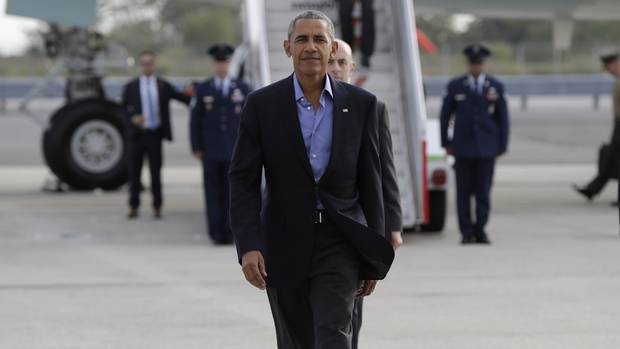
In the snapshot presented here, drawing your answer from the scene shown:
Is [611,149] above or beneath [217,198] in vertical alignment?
beneath

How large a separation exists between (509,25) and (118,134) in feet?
203

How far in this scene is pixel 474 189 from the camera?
35.6 feet

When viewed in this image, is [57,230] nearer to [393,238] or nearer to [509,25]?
[393,238]

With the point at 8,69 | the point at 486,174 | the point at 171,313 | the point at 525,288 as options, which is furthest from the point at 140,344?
the point at 8,69

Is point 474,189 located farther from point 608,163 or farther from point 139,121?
point 139,121

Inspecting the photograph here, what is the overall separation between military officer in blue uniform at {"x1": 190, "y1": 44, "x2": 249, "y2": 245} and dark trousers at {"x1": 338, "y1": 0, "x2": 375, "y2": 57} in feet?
3.55

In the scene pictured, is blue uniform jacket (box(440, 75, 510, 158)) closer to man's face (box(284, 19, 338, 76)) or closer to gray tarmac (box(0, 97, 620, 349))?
gray tarmac (box(0, 97, 620, 349))

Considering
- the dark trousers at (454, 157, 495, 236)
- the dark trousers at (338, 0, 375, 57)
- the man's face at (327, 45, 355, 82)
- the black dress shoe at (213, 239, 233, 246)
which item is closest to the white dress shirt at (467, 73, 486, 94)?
the dark trousers at (454, 157, 495, 236)

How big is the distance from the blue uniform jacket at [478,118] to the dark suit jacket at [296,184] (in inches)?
236

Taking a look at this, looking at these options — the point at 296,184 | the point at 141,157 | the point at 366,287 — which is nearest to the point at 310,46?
Result: the point at 296,184

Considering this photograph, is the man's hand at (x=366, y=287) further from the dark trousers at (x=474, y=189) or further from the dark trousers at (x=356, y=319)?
the dark trousers at (x=474, y=189)

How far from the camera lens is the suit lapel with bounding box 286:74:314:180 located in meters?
4.59

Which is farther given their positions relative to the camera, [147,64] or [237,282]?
[147,64]

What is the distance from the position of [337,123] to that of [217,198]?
6510 millimetres
